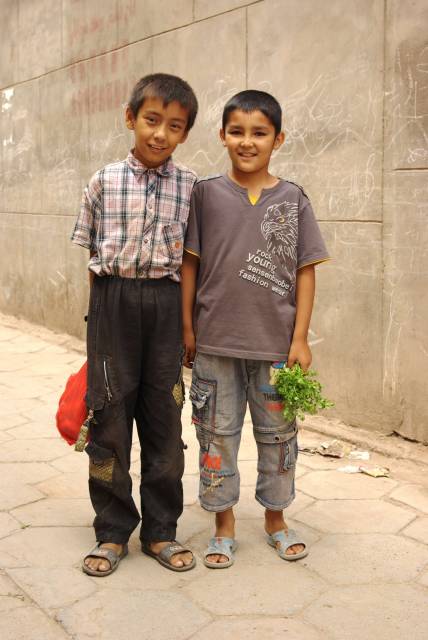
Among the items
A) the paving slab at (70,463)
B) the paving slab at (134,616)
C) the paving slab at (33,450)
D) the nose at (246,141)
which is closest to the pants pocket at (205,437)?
the paving slab at (134,616)

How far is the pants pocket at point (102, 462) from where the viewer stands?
283cm

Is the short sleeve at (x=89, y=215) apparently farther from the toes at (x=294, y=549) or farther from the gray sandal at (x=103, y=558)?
the toes at (x=294, y=549)

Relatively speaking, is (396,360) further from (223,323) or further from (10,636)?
(10,636)

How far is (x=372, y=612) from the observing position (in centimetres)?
253

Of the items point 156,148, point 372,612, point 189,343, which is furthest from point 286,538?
point 156,148

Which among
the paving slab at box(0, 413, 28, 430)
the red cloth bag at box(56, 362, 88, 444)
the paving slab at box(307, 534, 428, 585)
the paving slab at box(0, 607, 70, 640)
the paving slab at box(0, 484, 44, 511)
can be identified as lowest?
the paving slab at box(0, 607, 70, 640)

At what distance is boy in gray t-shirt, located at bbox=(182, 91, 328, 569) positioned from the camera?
274cm

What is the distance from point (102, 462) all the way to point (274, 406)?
68 cm

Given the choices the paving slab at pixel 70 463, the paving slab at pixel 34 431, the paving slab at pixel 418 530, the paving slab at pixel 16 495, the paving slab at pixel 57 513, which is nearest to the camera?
the paving slab at pixel 418 530

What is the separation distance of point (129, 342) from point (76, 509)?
1060 mm

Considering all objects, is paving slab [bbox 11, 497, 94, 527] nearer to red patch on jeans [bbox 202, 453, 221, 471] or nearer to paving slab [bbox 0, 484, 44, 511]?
paving slab [bbox 0, 484, 44, 511]

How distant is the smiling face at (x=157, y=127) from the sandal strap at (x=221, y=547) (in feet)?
4.79

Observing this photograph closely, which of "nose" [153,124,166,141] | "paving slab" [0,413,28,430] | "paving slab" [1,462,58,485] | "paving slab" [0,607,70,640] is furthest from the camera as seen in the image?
"paving slab" [0,413,28,430]

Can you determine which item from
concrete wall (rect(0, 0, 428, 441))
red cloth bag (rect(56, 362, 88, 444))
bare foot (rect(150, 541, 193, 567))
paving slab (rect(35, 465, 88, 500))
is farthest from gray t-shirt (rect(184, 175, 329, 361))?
concrete wall (rect(0, 0, 428, 441))
